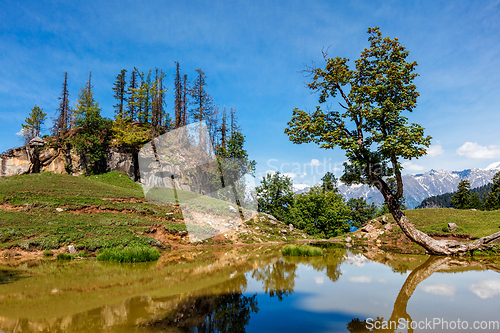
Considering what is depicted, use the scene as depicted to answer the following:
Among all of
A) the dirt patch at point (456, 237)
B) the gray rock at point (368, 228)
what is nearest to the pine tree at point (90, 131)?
the gray rock at point (368, 228)

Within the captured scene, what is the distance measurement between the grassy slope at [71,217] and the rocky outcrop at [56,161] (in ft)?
35.9

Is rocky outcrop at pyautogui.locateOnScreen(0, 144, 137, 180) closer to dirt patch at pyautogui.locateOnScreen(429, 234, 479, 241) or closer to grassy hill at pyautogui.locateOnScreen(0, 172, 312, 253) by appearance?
grassy hill at pyautogui.locateOnScreen(0, 172, 312, 253)

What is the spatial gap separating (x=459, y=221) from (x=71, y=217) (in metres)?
32.3

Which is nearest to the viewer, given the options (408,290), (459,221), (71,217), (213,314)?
(213,314)

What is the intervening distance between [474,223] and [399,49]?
1734 cm

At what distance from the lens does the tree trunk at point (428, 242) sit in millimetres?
12594

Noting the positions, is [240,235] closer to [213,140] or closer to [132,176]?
[132,176]

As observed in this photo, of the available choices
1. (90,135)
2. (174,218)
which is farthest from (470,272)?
(90,135)

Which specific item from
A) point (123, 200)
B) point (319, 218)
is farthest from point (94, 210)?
point (319, 218)

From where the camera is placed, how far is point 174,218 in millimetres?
22938

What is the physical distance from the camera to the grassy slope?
14.8 meters

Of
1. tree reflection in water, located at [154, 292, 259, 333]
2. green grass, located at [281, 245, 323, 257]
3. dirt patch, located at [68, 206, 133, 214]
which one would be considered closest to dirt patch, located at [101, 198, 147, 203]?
dirt patch, located at [68, 206, 133, 214]

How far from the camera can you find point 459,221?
69.6 ft

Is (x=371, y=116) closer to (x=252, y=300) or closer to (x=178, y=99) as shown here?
(x=252, y=300)
